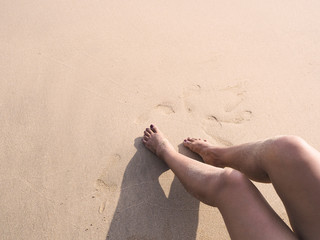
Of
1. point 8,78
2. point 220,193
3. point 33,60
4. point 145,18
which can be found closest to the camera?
point 220,193

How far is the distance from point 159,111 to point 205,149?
41cm

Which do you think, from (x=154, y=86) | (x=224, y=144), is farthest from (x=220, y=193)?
(x=154, y=86)

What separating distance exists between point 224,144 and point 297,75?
33.5 inches

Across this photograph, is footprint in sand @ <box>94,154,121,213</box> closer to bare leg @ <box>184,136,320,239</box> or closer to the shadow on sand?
the shadow on sand

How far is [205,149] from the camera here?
1662mm

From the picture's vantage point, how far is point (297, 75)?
2.19 m

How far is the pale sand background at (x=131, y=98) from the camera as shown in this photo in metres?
1.46

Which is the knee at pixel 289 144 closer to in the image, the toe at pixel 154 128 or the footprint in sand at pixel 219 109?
the footprint in sand at pixel 219 109

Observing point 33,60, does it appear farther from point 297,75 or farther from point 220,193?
point 297,75

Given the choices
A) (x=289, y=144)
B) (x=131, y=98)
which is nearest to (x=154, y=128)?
(x=131, y=98)

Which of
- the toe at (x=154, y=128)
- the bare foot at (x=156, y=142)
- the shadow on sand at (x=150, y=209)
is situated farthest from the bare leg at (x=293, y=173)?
the toe at (x=154, y=128)

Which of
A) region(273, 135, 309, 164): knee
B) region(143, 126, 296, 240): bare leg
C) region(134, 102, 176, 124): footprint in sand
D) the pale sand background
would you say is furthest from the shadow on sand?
region(273, 135, 309, 164): knee

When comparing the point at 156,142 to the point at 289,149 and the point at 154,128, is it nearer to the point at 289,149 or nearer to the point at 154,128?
the point at 154,128

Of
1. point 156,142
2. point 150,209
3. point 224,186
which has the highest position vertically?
point 224,186
